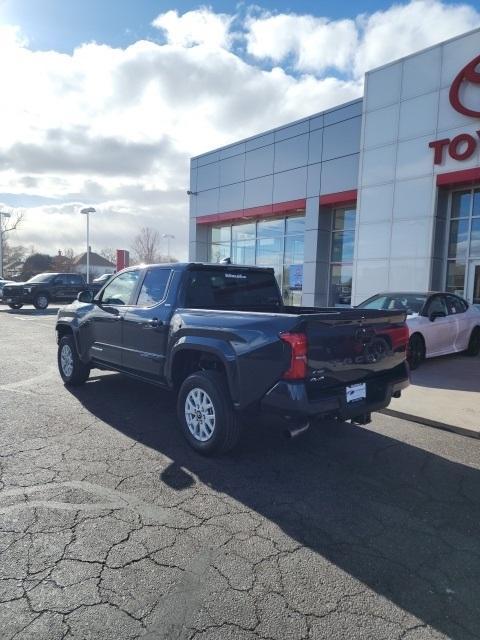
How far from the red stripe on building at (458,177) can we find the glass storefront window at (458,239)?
1.29 meters

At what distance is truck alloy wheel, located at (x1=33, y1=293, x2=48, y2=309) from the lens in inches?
912

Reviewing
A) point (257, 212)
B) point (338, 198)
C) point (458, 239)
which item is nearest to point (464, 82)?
point (458, 239)

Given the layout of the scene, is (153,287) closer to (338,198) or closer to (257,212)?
(338,198)

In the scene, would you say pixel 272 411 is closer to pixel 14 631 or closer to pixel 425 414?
pixel 14 631

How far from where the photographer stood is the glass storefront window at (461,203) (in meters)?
13.6

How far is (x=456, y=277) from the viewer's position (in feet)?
45.6

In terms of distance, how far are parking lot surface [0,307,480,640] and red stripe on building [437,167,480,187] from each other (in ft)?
32.2

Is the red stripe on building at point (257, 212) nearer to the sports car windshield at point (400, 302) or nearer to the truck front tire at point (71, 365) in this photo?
the sports car windshield at point (400, 302)

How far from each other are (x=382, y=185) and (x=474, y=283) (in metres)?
4.17

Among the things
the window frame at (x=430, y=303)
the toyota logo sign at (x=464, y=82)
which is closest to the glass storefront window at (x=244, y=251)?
the toyota logo sign at (x=464, y=82)

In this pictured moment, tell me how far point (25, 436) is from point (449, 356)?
906cm

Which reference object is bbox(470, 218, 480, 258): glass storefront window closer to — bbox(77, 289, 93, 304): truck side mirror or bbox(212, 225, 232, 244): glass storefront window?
bbox(212, 225, 232, 244): glass storefront window

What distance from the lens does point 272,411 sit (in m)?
3.66

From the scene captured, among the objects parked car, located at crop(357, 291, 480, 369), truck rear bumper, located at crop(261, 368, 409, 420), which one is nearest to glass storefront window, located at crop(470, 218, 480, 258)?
parked car, located at crop(357, 291, 480, 369)
